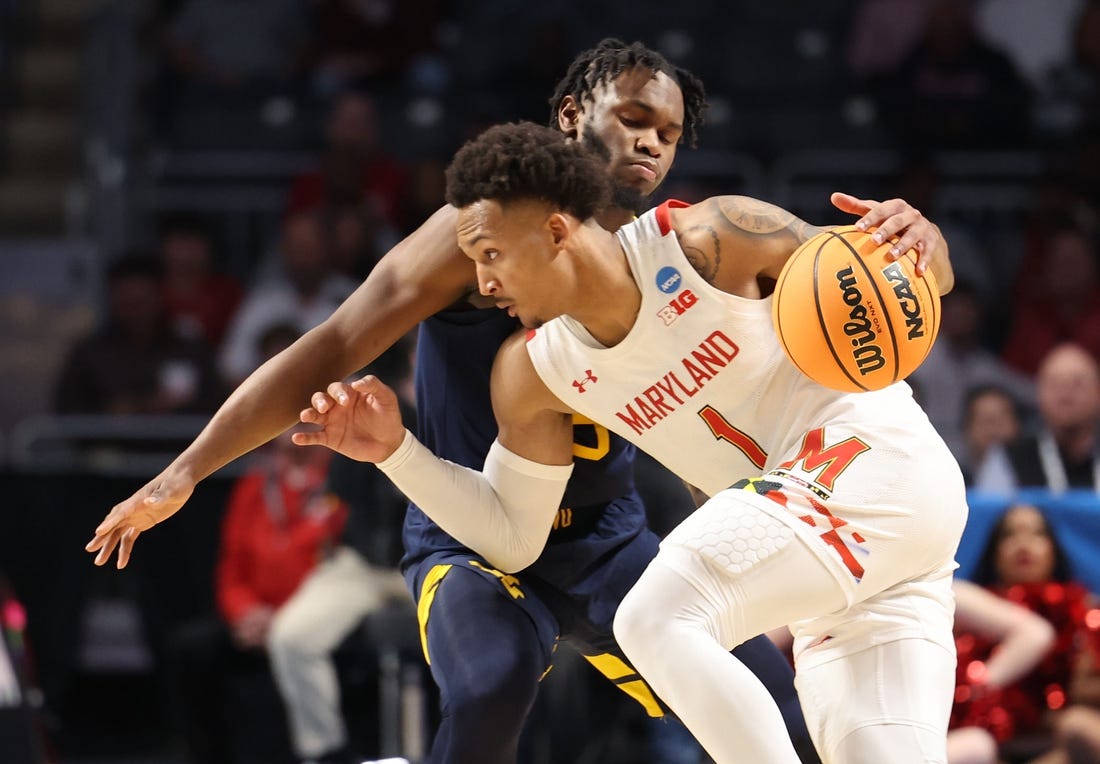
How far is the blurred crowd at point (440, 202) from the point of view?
21.7ft

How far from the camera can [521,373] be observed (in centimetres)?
384

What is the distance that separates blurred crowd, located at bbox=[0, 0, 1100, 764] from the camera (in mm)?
6602

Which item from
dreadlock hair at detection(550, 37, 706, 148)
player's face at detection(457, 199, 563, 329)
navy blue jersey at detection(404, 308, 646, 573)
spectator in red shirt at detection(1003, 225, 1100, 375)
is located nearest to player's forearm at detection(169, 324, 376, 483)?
navy blue jersey at detection(404, 308, 646, 573)

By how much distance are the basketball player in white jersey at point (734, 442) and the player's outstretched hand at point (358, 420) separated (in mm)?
12

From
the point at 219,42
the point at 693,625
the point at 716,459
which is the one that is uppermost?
the point at 219,42

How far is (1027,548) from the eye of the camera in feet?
19.8

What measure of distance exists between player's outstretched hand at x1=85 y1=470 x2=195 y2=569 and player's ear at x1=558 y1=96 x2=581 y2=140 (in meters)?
1.31

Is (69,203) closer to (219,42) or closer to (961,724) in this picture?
(219,42)

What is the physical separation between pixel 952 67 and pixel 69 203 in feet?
16.8

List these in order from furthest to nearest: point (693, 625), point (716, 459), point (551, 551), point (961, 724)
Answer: point (961, 724), point (551, 551), point (716, 459), point (693, 625)

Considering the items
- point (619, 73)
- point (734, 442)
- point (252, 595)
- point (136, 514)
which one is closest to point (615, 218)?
point (619, 73)

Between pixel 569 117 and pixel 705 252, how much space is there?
82cm

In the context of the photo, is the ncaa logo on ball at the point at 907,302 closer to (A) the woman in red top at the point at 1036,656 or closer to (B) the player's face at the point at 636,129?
(B) the player's face at the point at 636,129

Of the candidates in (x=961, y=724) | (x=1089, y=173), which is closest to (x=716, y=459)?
(x=961, y=724)
